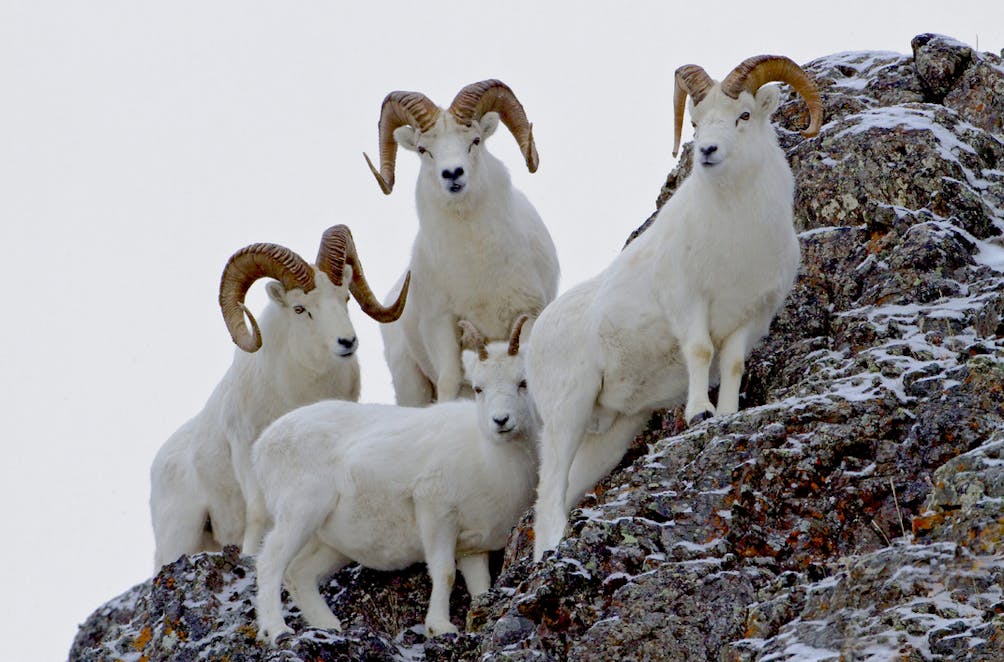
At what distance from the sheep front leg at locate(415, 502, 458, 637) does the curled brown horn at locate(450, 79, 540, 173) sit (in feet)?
14.3

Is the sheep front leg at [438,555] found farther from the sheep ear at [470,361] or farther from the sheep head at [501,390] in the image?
the sheep ear at [470,361]

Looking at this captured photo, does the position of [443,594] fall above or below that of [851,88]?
below

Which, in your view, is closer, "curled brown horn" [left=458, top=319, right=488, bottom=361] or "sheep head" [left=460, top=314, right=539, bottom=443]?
"sheep head" [left=460, top=314, right=539, bottom=443]

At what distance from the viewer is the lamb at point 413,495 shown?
1263 cm

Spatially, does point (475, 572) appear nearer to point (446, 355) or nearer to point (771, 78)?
point (446, 355)

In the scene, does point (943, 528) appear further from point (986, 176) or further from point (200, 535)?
point (200, 535)

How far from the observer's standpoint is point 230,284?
15398mm

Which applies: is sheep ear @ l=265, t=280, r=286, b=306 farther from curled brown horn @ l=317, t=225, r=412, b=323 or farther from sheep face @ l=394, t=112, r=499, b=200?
sheep face @ l=394, t=112, r=499, b=200

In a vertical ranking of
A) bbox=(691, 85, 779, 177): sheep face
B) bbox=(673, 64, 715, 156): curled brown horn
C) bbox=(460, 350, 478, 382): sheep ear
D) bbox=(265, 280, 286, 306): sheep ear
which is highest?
bbox=(673, 64, 715, 156): curled brown horn

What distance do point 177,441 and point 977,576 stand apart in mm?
10919

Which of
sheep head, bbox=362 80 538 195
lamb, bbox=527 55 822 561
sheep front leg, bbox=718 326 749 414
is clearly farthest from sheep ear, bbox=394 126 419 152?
sheep front leg, bbox=718 326 749 414

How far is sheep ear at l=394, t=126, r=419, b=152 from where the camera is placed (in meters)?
15.2

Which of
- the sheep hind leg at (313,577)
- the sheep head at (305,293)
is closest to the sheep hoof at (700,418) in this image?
the sheep hind leg at (313,577)

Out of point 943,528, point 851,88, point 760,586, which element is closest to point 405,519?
point 760,586
